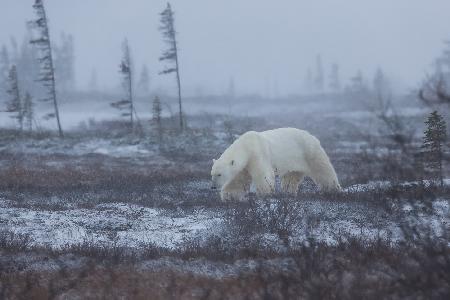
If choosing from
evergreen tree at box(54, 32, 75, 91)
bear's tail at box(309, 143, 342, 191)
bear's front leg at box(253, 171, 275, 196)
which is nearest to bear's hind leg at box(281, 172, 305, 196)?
bear's tail at box(309, 143, 342, 191)

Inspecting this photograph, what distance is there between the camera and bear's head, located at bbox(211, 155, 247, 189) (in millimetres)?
10172

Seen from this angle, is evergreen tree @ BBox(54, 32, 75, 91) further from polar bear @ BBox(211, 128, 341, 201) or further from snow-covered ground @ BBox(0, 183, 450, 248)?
snow-covered ground @ BBox(0, 183, 450, 248)

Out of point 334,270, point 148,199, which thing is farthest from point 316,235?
point 148,199

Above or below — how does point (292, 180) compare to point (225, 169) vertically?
below

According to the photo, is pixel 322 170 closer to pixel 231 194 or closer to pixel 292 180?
pixel 292 180

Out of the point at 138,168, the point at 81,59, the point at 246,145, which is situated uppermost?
the point at 81,59

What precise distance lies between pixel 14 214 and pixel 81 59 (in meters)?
185

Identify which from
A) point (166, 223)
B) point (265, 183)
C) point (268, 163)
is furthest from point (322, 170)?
point (166, 223)

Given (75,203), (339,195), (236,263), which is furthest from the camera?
(75,203)

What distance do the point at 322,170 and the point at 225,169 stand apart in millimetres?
2601

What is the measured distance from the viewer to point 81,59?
7274 inches

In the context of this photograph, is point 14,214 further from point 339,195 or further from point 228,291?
point 339,195

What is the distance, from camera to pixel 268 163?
412 inches

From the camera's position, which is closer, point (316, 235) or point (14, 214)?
point (316, 235)
